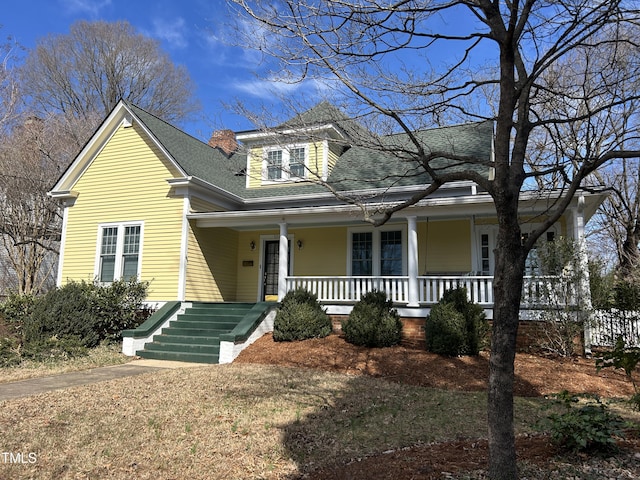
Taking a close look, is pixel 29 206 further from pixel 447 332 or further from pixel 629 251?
pixel 629 251

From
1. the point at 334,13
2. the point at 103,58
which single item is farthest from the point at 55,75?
the point at 334,13

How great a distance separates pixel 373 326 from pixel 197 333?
15.5 ft

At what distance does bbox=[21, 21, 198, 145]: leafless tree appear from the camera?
2714 cm

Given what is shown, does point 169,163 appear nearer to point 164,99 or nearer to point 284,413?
point 284,413

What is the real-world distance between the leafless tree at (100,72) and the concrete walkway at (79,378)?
20.7 m

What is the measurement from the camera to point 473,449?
4523mm

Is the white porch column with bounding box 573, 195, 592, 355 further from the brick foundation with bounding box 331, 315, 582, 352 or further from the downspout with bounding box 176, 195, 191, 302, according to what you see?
the downspout with bounding box 176, 195, 191, 302

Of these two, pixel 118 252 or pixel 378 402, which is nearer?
pixel 378 402

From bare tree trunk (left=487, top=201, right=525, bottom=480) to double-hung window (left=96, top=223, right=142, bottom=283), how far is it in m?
12.5

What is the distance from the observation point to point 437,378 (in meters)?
8.00

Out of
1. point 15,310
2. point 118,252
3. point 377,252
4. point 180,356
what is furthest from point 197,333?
point 377,252

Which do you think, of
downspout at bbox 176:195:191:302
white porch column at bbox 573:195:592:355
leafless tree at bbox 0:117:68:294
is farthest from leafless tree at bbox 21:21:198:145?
white porch column at bbox 573:195:592:355

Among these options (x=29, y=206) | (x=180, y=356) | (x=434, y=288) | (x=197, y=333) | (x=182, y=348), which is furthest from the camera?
(x=29, y=206)

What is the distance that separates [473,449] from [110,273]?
12864mm
